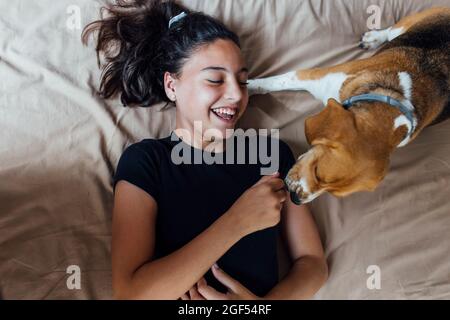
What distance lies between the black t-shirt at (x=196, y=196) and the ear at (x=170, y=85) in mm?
140

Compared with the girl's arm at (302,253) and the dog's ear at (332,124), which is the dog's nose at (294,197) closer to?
the girl's arm at (302,253)

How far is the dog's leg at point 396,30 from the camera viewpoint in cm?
188

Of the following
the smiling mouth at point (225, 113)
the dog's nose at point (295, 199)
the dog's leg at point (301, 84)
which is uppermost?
the dog's leg at point (301, 84)

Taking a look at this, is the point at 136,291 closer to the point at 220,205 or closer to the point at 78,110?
the point at 220,205

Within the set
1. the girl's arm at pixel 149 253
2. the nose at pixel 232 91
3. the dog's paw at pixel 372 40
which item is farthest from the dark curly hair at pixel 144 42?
the dog's paw at pixel 372 40

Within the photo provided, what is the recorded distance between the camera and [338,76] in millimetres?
1752

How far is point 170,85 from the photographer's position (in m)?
1.55

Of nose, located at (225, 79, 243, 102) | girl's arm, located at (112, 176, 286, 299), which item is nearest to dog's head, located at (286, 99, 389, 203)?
girl's arm, located at (112, 176, 286, 299)

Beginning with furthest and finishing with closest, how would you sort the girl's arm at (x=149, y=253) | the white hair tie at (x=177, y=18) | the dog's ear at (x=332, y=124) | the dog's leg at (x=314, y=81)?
the dog's leg at (x=314, y=81)
the white hair tie at (x=177, y=18)
the dog's ear at (x=332, y=124)
the girl's arm at (x=149, y=253)

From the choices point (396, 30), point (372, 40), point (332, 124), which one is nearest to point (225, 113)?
point (332, 124)

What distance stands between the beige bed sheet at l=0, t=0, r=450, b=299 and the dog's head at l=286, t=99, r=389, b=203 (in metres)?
0.26

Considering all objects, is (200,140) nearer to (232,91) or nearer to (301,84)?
(232,91)

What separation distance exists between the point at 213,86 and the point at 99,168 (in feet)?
1.65

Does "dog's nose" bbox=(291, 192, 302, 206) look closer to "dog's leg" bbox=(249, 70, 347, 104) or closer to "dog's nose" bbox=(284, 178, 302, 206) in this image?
"dog's nose" bbox=(284, 178, 302, 206)
